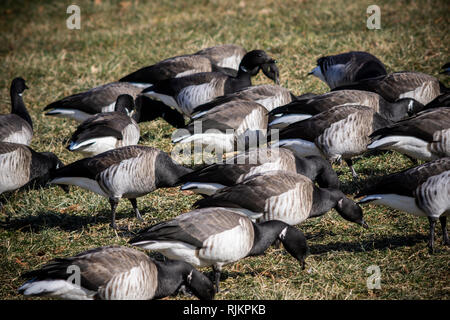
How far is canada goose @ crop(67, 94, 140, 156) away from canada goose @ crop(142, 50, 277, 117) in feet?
5.24

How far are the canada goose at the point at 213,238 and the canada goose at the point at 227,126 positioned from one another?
9.58ft

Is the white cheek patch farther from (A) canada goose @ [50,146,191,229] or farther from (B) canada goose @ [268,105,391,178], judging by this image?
(B) canada goose @ [268,105,391,178]

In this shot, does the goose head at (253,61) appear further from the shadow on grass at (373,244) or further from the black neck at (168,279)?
the black neck at (168,279)

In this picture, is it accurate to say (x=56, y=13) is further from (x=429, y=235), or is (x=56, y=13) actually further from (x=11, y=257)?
(x=429, y=235)

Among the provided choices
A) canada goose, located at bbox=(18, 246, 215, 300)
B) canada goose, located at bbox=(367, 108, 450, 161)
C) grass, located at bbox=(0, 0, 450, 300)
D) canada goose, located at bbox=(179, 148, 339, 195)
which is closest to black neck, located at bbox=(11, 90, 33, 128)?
grass, located at bbox=(0, 0, 450, 300)

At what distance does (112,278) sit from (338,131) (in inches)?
168

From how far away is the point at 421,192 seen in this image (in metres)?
6.11

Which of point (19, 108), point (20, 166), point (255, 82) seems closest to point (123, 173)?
point (20, 166)

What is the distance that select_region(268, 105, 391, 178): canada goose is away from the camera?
26.3 ft

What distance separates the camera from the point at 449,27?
13859 millimetres

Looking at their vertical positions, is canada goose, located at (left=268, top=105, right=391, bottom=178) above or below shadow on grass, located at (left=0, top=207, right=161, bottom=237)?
above

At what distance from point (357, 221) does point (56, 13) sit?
15754 millimetres

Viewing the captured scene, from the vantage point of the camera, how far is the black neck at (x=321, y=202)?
658 centimetres
